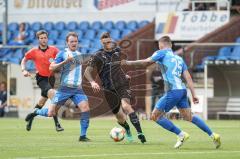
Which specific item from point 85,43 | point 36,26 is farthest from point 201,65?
point 36,26

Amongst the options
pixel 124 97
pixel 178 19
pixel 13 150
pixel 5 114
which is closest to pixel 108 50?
pixel 124 97

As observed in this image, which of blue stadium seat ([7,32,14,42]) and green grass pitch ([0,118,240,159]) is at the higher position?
blue stadium seat ([7,32,14,42])

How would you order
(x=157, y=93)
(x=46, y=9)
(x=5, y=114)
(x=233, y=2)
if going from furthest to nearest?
(x=46, y=9) < (x=233, y=2) < (x=5, y=114) < (x=157, y=93)

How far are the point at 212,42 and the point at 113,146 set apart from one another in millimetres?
17309

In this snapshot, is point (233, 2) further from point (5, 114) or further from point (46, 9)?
point (5, 114)

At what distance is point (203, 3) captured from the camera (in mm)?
34781

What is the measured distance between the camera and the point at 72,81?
17.2 m

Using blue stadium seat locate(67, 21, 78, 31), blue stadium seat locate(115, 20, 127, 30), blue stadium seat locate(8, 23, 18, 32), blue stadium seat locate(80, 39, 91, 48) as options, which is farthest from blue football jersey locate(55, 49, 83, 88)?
blue stadium seat locate(8, 23, 18, 32)

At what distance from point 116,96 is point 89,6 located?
22.1 meters

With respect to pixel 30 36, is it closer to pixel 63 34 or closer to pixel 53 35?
pixel 53 35

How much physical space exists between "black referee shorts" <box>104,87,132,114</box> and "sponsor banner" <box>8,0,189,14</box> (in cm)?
1889

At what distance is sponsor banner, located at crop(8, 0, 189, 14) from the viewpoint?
36.2 m

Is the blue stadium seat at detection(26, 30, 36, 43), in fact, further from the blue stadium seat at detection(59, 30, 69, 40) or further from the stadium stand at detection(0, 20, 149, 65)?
the blue stadium seat at detection(59, 30, 69, 40)

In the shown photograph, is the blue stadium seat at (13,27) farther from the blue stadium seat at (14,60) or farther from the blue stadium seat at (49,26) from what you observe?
the blue stadium seat at (14,60)
